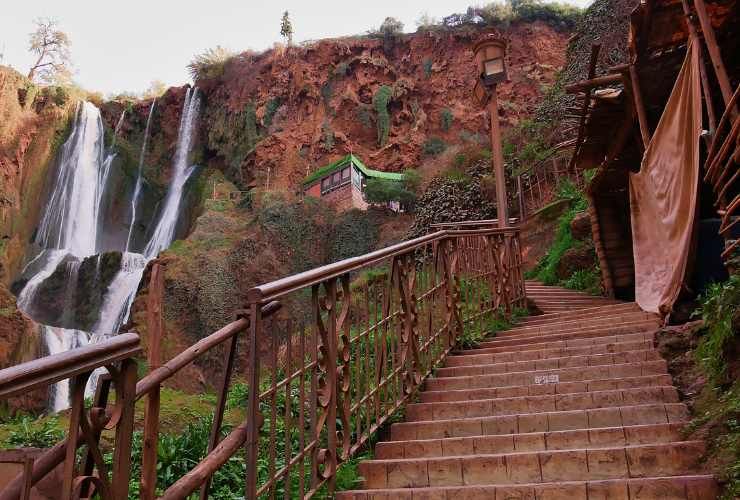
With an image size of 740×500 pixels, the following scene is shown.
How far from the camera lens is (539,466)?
3.14 m

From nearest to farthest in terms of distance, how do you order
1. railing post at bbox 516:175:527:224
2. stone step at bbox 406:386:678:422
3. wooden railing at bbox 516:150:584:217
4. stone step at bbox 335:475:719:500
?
1. stone step at bbox 335:475:719:500
2. stone step at bbox 406:386:678:422
3. wooden railing at bbox 516:150:584:217
4. railing post at bbox 516:175:527:224

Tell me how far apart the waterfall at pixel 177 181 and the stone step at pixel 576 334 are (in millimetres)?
21080

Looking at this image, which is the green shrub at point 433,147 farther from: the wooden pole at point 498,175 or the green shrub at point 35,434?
the green shrub at point 35,434

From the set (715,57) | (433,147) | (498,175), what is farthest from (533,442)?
(433,147)

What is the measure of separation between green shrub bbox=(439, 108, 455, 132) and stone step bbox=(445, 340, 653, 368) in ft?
74.7

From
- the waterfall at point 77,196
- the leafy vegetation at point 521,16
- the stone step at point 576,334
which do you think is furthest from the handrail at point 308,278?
Result: the leafy vegetation at point 521,16

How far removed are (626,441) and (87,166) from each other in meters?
29.2

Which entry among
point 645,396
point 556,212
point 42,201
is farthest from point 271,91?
point 645,396

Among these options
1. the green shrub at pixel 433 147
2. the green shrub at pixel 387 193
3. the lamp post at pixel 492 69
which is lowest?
the lamp post at pixel 492 69

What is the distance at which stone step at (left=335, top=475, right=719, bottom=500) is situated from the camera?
2.64 meters

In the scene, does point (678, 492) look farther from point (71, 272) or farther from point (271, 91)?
point (271, 91)

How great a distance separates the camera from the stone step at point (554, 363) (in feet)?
14.8

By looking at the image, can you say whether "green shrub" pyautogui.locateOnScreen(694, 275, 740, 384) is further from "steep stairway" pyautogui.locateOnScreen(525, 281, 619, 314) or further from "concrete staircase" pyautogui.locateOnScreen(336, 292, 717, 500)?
"steep stairway" pyautogui.locateOnScreen(525, 281, 619, 314)

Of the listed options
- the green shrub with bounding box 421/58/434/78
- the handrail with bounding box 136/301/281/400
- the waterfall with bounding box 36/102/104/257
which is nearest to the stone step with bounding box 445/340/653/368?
the handrail with bounding box 136/301/281/400
